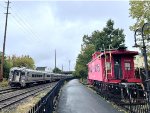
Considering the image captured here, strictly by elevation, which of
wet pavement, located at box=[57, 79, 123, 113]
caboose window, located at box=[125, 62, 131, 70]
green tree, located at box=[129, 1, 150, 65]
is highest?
green tree, located at box=[129, 1, 150, 65]

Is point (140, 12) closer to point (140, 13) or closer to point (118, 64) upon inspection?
point (140, 13)

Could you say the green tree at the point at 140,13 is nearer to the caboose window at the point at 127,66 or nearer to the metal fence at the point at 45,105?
the caboose window at the point at 127,66

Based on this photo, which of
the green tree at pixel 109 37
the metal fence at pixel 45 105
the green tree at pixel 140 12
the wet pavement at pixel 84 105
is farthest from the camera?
the green tree at pixel 109 37

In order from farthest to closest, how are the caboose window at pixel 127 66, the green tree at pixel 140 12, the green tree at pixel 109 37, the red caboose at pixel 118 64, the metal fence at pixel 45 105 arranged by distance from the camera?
the green tree at pixel 109 37 → the green tree at pixel 140 12 → the caboose window at pixel 127 66 → the red caboose at pixel 118 64 → the metal fence at pixel 45 105

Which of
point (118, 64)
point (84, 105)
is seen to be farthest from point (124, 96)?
point (118, 64)

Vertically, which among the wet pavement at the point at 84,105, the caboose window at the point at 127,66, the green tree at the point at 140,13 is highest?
the green tree at the point at 140,13

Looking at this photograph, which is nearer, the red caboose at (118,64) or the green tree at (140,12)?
the red caboose at (118,64)

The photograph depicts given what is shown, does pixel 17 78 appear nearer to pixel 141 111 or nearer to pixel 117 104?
pixel 117 104

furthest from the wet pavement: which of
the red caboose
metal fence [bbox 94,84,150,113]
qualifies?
the red caboose

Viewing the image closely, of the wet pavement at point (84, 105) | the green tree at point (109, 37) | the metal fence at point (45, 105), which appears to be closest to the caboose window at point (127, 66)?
the wet pavement at point (84, 105)

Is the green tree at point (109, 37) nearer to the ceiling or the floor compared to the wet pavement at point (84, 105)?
nearer to the ceiling

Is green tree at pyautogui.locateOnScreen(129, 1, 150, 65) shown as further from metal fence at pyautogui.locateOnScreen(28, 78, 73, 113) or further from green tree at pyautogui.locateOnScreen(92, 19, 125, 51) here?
green tree at pyautogui.locateOnScreen(92, 19, 125, 51)

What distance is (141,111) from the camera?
1093 centimetres

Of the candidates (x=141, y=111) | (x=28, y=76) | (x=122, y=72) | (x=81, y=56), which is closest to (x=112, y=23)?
(x=81, y=56)
